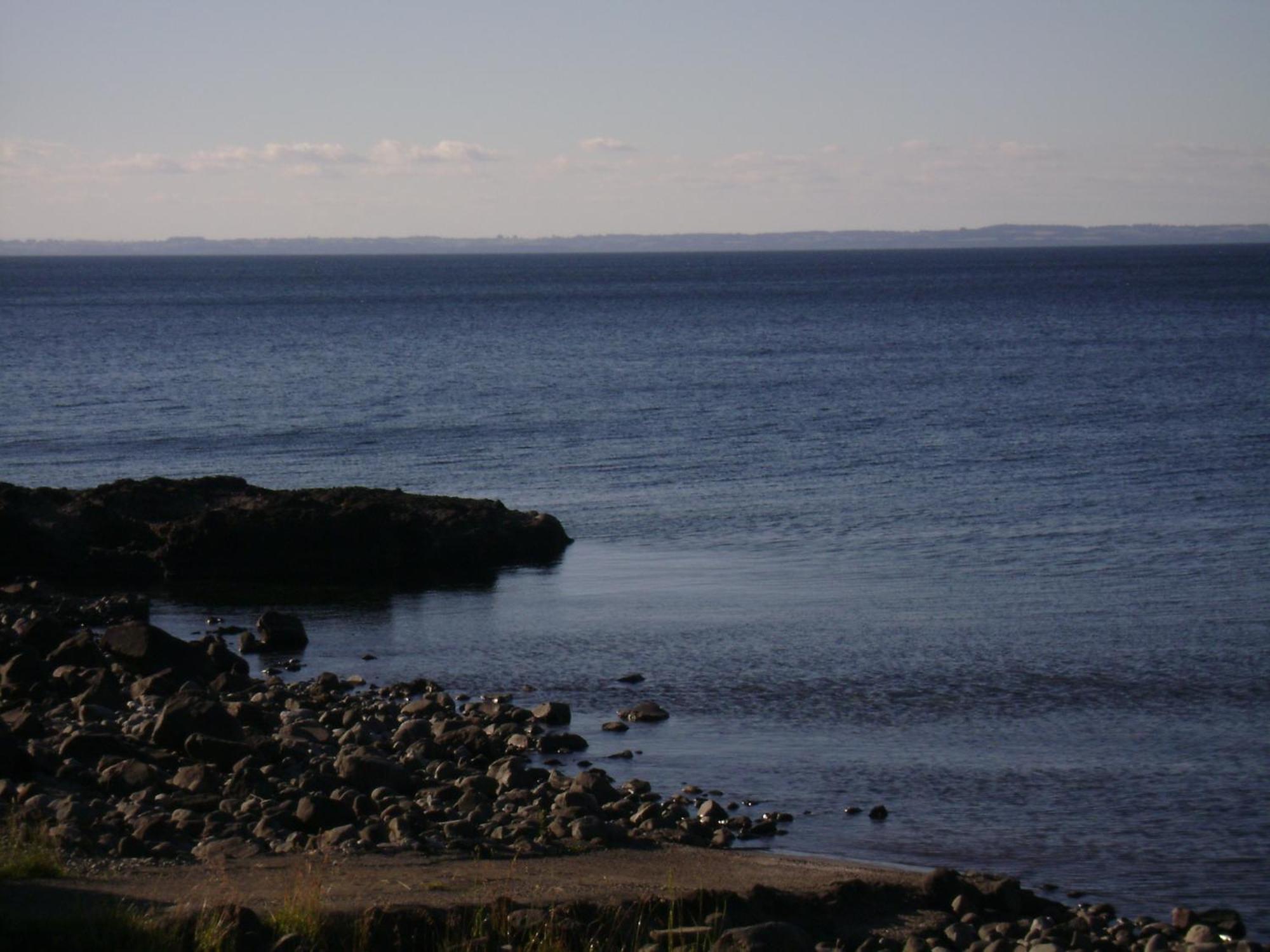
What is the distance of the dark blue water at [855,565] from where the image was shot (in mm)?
16594

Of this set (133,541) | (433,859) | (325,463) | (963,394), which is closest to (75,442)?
(325,463)

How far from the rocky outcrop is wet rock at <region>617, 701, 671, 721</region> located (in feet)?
36.1

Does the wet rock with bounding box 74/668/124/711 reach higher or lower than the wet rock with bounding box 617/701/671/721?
higher

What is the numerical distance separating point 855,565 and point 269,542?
11.5 metres

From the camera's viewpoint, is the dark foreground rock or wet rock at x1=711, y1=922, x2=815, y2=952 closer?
wet rock at x1=711, y1=922, x2=815, y2=952

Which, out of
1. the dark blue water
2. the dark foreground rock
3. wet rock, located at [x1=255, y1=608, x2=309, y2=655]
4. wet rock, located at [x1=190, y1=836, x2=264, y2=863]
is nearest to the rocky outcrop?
the dark blue water

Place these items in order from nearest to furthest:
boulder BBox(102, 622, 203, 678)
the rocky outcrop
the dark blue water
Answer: the dark blue water < boulder BBox(102, 622, 203, 678) < the rocky outcrop

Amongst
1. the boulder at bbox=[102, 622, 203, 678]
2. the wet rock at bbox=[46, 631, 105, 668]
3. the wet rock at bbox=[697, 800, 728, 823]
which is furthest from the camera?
the wet rock at bbox=[46, 631, 105, 668]

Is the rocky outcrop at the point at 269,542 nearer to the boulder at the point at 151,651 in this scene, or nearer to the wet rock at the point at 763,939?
the boulder at the point at 151,651

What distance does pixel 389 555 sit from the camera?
101 ft

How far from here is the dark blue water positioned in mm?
16594

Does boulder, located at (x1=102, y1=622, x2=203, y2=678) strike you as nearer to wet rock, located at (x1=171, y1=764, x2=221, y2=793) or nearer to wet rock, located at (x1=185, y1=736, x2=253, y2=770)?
wet rock, located at (x1=185, y1=736, x2=253, y2=770)

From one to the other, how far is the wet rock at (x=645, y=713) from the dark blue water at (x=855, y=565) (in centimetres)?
36

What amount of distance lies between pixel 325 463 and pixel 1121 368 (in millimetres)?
40567
